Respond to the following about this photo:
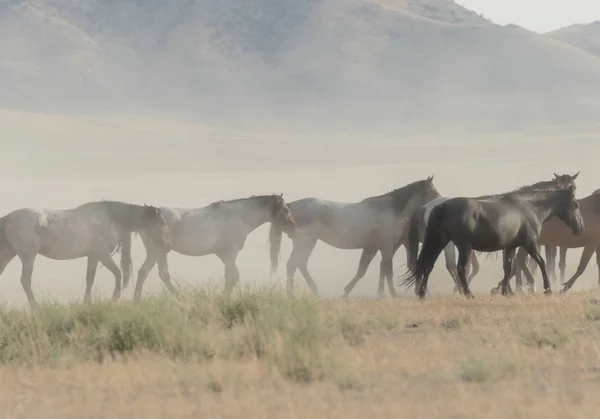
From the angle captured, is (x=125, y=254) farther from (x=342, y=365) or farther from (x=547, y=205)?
(x=342, y=365)

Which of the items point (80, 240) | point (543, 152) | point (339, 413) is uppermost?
point (543, 152)

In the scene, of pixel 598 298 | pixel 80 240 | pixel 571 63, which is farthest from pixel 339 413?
pixel 571 63

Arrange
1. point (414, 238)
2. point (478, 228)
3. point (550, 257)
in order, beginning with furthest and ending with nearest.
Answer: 1. point (550, 257)
2. point (414, 238)
3. point (478, 228)

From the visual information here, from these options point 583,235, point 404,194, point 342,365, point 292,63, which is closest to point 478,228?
point 583,235

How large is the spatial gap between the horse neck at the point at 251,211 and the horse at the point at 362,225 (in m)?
0.97

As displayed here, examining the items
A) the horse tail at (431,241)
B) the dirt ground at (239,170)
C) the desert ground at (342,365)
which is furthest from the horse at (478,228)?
the dirt ground at (239,170)

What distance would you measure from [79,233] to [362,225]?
17.6 feet

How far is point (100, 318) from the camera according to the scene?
40.2 ft

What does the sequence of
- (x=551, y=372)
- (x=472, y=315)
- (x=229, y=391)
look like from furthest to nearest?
(x=472, y=315) → (x=551, y=372) → (x=229, y=391)

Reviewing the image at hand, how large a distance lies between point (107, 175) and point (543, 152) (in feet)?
92.6

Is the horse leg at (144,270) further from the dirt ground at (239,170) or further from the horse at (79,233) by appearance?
the dirt ground at (239,170)

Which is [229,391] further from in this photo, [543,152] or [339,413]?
[543,152]

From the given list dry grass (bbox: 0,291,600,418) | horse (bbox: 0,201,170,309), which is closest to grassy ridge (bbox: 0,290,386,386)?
dry grass (bbox: 0,291,600,418)

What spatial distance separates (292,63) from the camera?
156 metres
